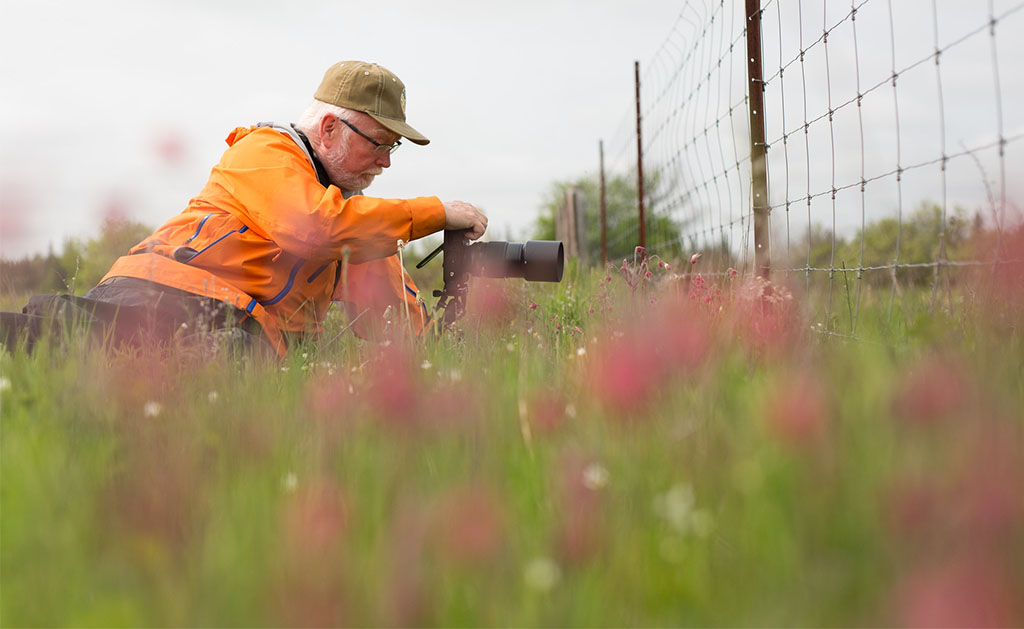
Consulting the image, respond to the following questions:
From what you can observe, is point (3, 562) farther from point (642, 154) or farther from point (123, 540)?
point (642, 154)

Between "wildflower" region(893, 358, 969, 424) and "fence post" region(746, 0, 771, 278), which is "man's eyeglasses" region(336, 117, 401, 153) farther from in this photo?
"wildflower" region(893, 358, 969, 424)

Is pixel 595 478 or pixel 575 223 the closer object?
pixel 595 478

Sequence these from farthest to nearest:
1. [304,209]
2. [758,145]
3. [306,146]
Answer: [758,145], [306,146], [304,209]

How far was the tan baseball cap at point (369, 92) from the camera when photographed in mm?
3230

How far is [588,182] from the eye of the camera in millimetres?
31844

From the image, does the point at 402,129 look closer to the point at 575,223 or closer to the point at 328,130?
the point at 328,130

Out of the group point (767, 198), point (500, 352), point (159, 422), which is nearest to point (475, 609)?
point (159, 422)

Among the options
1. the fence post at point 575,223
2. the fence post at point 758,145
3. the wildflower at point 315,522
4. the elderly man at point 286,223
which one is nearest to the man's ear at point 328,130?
the elderly man at point 286,223

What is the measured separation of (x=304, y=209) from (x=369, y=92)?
61 cm

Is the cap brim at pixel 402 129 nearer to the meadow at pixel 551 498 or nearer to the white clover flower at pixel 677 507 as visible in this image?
the meadow at pixel 551 498

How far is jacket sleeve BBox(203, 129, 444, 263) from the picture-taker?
2.98m

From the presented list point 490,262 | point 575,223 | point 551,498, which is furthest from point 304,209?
point 575,223

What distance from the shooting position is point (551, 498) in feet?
3.78

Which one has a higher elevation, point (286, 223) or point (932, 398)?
point (286, 223)
